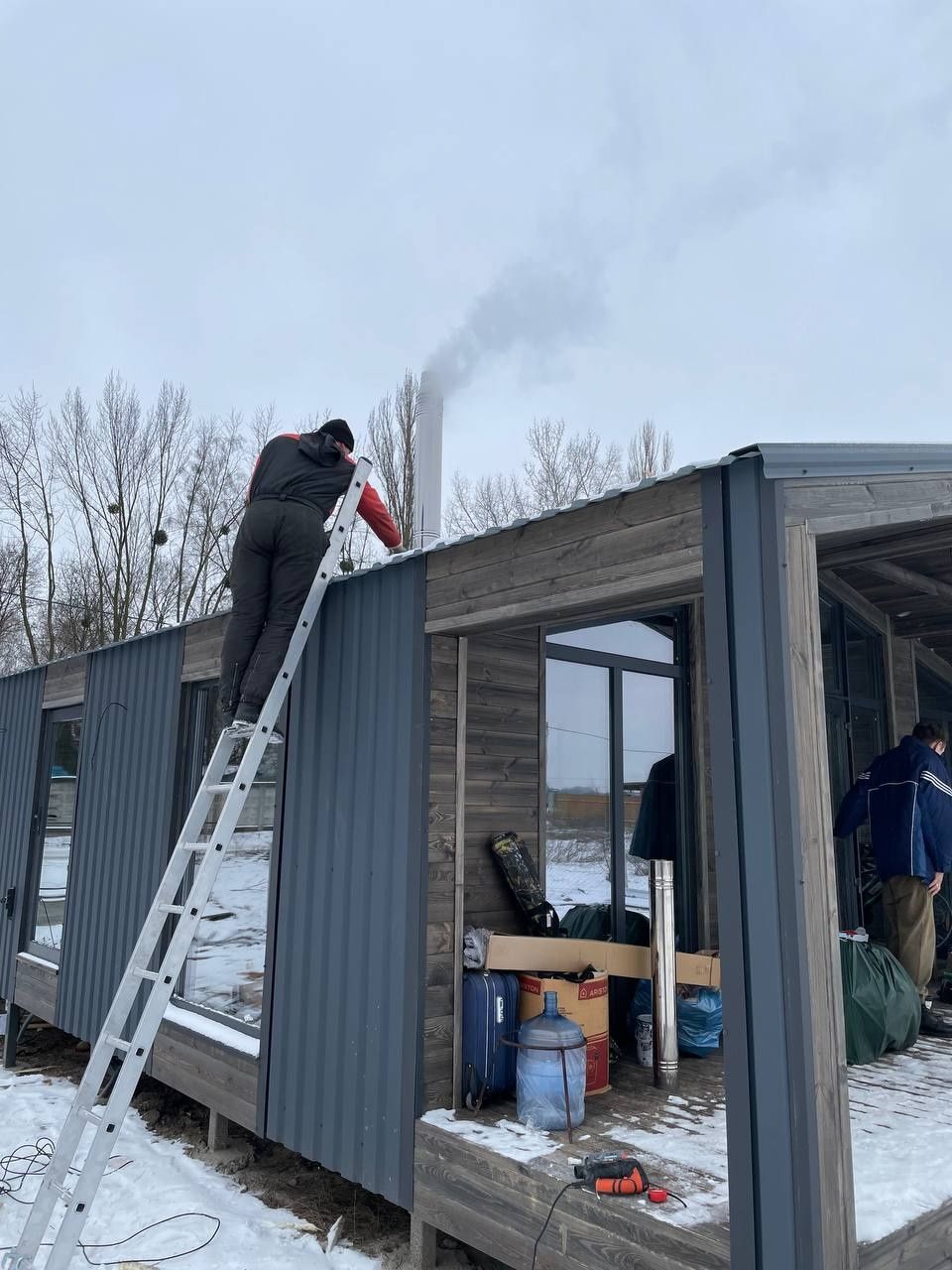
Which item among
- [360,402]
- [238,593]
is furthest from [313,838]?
[360,402]

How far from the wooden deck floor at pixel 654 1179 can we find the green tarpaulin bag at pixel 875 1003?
44cm

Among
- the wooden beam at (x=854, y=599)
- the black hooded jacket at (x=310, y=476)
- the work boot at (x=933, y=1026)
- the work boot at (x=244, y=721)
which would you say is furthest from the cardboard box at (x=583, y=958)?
the wooden beam at (x=854, y=599)

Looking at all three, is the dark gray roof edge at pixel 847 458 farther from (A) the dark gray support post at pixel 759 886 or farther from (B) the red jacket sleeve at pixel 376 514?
(B) the red jacket sleeve at pixel 376 514

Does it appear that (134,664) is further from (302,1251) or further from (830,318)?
(830,318)

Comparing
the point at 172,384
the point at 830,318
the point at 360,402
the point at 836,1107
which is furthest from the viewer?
the point at 830,318

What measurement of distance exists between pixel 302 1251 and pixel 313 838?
1.60 metres

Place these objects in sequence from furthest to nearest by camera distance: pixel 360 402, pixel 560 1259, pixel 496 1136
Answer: pixel 360 402
pixel 496 1136
pixel 560 1259

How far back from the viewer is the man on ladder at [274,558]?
368 cm

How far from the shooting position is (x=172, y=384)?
19.8 meters

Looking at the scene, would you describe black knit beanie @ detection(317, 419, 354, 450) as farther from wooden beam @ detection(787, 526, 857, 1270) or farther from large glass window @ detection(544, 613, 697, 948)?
wooden beam @ detection(787, 526, 857, 1270)

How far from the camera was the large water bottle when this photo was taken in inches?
128

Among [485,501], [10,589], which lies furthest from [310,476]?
[485,501]

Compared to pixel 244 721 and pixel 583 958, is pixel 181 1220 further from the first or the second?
pixel 244 721

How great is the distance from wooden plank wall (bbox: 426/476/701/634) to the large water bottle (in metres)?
1.56
